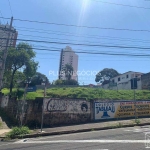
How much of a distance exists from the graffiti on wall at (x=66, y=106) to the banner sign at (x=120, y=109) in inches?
40.3

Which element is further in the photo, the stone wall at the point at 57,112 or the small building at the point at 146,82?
the small building at the point at 146,82

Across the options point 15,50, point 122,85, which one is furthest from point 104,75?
point 15,50

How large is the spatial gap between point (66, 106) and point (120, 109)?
4.83m

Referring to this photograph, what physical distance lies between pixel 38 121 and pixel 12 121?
9.28 ft

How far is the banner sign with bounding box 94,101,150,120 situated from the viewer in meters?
13.2

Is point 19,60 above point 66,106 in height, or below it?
above

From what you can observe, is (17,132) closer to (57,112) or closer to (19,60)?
(57,112)

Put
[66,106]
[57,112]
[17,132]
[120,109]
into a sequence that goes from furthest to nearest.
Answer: [120,109], [66,106], [57,112], [17,132]

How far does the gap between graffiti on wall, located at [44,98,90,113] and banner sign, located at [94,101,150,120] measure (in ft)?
3.36

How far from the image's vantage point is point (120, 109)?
548 inches

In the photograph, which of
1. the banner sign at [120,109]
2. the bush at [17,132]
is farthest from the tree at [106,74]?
the bush at [17,132]

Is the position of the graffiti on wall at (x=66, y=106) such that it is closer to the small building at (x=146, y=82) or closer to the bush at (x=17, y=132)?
the bush at (x=17, y=132)

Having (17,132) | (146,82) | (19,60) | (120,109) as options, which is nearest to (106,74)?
(146,82)

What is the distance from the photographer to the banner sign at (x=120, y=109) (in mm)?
13234
